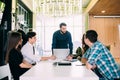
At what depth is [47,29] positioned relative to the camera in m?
12.1

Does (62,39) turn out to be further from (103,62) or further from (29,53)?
(103,62)

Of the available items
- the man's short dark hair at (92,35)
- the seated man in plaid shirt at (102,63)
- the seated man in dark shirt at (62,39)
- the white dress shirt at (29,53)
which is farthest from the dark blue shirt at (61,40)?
the seated man in plaid shirt at (102,63)

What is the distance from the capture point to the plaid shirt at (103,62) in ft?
10.1

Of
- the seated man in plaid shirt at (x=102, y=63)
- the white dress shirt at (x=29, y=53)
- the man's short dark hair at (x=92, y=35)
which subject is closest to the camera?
the seated man in plaid shirt at (x=102, y=63)

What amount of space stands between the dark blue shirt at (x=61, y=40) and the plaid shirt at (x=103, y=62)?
2815 millimetres

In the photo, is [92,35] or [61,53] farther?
[61,53]

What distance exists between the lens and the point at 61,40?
6.06 metres

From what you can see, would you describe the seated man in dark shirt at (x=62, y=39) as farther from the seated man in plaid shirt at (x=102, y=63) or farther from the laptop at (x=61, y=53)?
the seated man in plaid shirt at (x=102, y=63)

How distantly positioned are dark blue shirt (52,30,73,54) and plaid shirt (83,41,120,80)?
9.24 feet

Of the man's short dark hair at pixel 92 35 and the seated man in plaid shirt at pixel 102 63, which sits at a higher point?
the man's short dark hair at pixel 92 35

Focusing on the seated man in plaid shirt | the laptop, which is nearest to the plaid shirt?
the seated man in plaid shirt

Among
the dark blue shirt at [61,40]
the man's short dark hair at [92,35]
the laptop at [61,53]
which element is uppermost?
the man's short dark hair at [92,35]

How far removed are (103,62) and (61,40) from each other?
9.78 ft

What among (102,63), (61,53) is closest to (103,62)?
(102,63)
